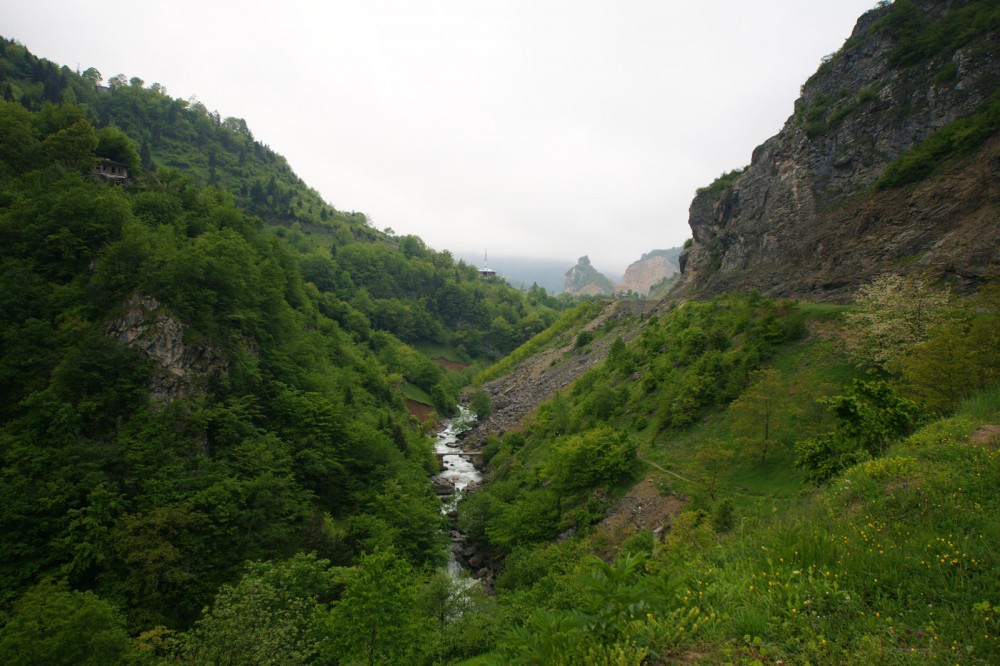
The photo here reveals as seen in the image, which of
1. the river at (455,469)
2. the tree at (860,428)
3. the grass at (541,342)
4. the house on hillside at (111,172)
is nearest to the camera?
the tree at (860,428)

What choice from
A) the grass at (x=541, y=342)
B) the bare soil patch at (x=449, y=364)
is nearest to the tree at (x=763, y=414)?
the grass at (x=541, y=342)

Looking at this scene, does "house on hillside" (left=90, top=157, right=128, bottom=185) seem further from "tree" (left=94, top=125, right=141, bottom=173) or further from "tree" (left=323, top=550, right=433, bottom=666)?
"tree" (left=323, top=550, right=433, bottom=666)

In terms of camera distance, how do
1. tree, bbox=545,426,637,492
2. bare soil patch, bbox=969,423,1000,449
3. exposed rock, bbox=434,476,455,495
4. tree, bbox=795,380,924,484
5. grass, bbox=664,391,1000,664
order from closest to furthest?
grass, bbox=664,391,1000,664 → bare soil patch, bbox=969,423,1000,449 → tree, bbox=795,380,924,484 → tree, bbox=545,426,637,492 → exposed rock, bbox=434,476,455,495

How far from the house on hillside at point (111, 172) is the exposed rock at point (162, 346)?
27.4 meters

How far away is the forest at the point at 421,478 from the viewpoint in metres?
6.49

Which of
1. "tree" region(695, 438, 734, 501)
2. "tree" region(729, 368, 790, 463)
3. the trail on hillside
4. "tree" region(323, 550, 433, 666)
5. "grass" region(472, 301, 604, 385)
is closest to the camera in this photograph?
"tree" region(323, 550, 433, 666)

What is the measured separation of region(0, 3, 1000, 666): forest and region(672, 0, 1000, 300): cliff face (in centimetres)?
342

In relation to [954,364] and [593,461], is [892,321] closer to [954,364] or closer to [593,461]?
[954,364]

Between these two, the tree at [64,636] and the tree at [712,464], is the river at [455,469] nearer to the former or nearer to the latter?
the tree at [712,464]

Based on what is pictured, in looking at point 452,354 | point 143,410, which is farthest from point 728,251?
point 452,354

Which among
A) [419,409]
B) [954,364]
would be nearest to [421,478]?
[954,364]

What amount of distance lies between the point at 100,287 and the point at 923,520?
41469mm

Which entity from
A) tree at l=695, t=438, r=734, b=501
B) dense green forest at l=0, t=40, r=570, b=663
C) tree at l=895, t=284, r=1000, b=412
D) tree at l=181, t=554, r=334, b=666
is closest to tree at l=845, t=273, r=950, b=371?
tree at l=895, t=284, r=1000, b=412

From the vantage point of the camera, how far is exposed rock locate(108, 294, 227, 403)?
2748cm
